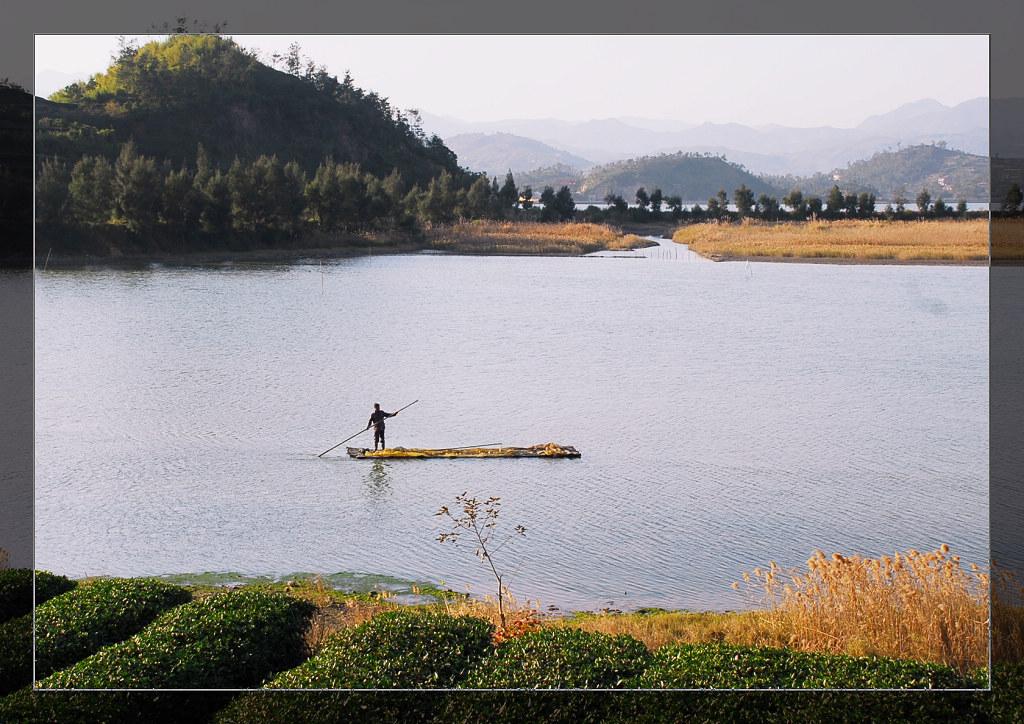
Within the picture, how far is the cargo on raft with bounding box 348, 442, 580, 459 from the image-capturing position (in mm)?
7414

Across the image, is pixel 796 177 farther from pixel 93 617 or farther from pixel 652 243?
pixel 93 617

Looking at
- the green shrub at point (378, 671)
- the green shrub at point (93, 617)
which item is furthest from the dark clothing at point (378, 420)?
the green shrub at point (378, 671)

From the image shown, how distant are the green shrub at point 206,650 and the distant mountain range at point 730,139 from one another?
3.56 meters

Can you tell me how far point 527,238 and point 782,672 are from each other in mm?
4155

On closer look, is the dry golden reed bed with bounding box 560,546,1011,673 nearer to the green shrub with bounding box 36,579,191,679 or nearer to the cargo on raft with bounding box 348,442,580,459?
the cargo on raft with bounding box 348,442,580,459

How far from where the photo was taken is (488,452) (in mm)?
7426

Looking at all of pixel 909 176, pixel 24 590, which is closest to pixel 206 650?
pixel 24 590

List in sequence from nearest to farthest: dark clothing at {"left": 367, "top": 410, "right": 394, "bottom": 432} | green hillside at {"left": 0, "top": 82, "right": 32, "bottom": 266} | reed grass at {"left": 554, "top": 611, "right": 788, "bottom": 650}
Answer: reed grass at {"left": 554, "top": 611, "right": 788, "bottom": 650} → dark clothing at {"left": 367, "top": 410, "right": 394, "bottom": 432} → green hillside at {"left": 0, "top": 82, "right": 32, "bottom": 266}

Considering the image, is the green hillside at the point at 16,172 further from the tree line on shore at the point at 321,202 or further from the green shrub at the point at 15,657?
the green shrub at the point at 15,657

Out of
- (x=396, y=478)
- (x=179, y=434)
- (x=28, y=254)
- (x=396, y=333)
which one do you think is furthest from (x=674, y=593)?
(x=28, y=254)

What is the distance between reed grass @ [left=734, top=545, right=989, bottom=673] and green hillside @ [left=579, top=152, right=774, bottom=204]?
3.21m

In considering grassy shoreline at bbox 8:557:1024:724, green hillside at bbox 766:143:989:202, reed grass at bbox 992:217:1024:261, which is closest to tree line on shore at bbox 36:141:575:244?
green hillside at bbox 766:143:989:202

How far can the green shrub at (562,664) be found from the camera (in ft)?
14.7

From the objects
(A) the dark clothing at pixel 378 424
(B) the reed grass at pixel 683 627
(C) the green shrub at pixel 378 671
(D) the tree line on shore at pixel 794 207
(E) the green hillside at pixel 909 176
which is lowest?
(B) the reed grass at pixel 683 627
